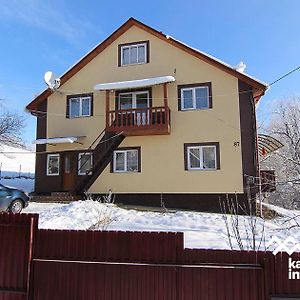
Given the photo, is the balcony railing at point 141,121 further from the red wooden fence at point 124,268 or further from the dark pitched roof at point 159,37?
the red wooden fence at point 124,268

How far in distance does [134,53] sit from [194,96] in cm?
431

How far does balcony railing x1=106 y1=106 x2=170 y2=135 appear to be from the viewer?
649 inches

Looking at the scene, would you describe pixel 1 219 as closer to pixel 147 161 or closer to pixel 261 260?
pixel 261 260

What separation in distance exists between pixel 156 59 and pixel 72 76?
5031 mm

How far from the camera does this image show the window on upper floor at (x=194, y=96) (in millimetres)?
16969

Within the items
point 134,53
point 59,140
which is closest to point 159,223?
point 59,140

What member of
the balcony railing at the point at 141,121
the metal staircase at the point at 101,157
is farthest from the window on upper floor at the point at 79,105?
the balcony railing at the point at 141,121

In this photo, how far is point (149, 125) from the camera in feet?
54.3

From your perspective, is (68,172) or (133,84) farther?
(68,172)

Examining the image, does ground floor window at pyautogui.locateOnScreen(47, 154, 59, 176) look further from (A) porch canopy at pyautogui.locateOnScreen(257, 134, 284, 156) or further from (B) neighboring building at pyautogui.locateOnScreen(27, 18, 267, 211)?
(A) porch canopy at pyautogui.locateOnScreen(257, 134, 284, 156)

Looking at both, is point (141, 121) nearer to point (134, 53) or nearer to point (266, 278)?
point (134, 53)

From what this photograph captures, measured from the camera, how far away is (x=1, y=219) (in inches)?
193

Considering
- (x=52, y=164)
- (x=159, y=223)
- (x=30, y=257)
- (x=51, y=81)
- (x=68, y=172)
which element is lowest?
(x=159, y=223)

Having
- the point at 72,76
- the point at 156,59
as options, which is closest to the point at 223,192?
the point at 156,59
